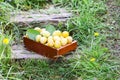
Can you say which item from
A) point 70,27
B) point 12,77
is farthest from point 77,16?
point 12,77

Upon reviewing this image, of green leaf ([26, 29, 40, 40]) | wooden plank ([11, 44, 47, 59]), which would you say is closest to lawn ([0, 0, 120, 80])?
wooden plank ([11, 44, 47, 59])

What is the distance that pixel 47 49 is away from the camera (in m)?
3.59

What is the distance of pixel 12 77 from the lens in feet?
10.7

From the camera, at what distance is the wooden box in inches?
140

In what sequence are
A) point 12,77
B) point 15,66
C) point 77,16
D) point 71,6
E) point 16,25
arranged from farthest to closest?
point 71,6 → point 77,16 → point 16,25 → point 15,66 → point 12,77

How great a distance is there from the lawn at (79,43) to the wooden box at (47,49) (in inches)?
2.9

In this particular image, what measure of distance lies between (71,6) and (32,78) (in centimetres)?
151

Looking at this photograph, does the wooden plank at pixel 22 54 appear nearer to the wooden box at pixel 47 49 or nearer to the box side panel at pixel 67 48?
the wooden box at pixel 47 49

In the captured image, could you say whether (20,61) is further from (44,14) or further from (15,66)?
(44,14)

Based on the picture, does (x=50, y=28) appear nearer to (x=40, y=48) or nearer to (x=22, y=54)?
(x=40, y=48)

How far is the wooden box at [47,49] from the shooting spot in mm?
3553

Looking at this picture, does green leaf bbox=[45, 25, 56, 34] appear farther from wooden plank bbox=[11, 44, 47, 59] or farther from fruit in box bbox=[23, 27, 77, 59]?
wooden plank bbox=[11, 44, 47, 59]

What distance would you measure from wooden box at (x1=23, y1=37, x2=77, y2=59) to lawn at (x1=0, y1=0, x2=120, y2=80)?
0.07m

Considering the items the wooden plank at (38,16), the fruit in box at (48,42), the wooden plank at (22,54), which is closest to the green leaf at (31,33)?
the fruit in box at (48,42)
